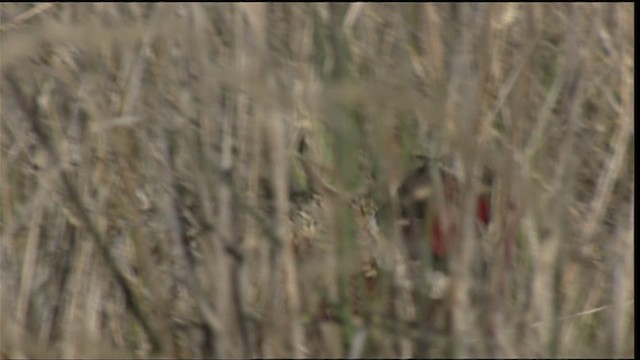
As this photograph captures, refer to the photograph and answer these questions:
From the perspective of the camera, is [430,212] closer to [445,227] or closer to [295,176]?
[445,227]

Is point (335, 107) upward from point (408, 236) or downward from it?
upward

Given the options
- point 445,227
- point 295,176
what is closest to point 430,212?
point 445,227

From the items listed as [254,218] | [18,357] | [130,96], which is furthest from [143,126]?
[18,357]

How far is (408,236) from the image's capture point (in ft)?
4.44

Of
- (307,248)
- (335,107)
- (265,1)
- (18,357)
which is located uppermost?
(265,1)

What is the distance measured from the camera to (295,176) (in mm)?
1406

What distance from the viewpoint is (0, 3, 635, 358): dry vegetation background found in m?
1.22

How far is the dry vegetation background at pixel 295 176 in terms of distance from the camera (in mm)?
1223

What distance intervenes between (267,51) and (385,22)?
0.69ft

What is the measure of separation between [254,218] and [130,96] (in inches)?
8.2

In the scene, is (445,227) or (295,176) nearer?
(445,227)

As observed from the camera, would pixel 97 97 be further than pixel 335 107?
Yes

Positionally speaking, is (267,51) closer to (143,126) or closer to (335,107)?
(335,107)

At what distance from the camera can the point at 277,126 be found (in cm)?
120
